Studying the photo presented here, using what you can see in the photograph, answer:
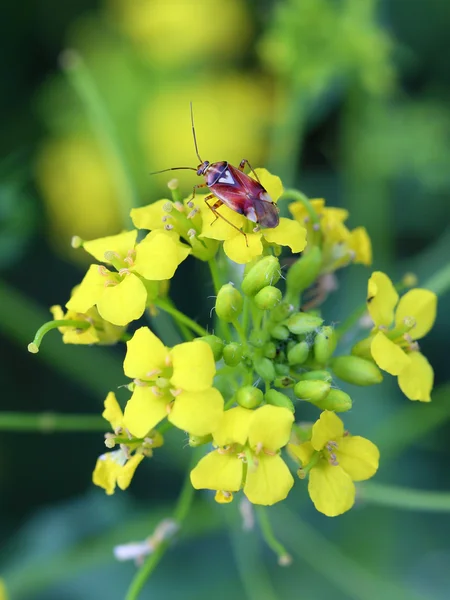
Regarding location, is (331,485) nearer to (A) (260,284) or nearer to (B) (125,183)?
(A) (260,284)

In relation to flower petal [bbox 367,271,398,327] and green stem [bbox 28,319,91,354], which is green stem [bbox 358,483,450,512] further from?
green stem [bbox 28,319,91,354]

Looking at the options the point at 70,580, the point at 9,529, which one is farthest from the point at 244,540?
the point at 9,529

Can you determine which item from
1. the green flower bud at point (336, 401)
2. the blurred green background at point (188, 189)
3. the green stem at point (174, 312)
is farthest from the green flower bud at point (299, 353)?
the blurred green background at point (188, 189)

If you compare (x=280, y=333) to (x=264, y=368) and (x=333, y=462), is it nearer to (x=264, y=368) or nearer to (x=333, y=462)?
(x=264, y=368)

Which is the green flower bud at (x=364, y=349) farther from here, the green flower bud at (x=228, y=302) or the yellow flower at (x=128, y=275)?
the yellow flower at (x=128, y=275)

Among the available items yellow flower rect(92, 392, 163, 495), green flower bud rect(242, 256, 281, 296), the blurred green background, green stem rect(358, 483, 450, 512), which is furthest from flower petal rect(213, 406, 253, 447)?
the blurred green background

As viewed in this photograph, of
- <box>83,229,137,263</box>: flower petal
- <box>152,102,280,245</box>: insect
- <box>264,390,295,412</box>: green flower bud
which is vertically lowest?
<box>264,390,295,412</box>: green flower bud
